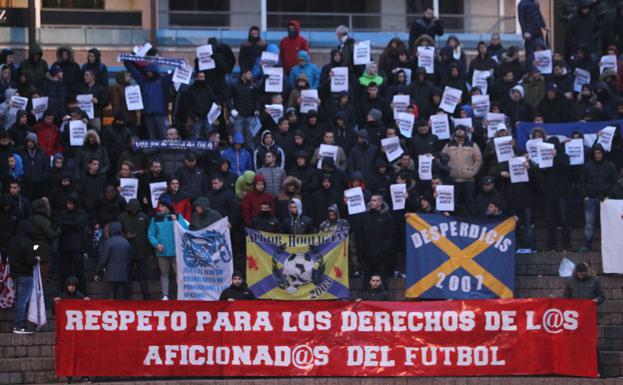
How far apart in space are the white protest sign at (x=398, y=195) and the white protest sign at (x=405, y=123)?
6.79 ft

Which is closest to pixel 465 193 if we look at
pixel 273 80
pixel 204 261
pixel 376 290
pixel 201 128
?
pixel 376 290

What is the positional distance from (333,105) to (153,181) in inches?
154

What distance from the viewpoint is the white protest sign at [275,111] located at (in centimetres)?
2889

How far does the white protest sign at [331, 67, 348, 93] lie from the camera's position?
96.3ft

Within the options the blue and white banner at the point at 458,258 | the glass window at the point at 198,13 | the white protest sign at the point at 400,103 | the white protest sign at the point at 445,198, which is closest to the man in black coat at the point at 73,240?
the blue and white banner at the point at 458,258

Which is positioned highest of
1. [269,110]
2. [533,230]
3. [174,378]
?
[269,110]

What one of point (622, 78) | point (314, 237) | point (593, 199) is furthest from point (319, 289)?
point (622, 78)

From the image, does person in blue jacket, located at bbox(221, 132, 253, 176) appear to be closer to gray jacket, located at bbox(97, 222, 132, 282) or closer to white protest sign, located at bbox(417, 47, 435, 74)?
gray jacket, located at bbox(97, 222, 132, 282)

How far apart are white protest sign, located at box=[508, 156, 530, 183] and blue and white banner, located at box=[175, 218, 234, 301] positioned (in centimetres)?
482

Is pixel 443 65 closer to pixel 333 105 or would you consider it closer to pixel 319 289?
pixel 333 105

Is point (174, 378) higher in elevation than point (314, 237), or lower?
lower

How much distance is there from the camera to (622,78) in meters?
30.8

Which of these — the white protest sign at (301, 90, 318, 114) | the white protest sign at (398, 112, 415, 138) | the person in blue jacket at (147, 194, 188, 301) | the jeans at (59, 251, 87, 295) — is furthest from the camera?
the white protest sign at (301, 90, 318, 114)

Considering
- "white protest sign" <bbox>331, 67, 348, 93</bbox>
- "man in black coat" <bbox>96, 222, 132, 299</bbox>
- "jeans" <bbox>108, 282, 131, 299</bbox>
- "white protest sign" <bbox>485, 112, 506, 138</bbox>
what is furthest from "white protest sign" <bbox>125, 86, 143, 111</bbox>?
"white protest sign" <bbox>485, 112, 506, 138</bbox>
